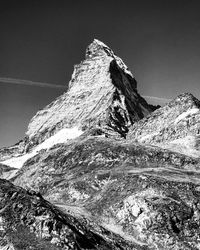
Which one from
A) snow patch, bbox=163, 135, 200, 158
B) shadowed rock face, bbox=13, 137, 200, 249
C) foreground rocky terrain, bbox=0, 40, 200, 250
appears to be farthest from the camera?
snow patch, bbox=163, 135, 200, 158

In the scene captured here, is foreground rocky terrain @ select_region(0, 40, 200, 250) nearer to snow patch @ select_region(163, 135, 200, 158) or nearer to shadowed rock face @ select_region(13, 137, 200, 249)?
snow patch @ select_region(163, 135, 200, 158)

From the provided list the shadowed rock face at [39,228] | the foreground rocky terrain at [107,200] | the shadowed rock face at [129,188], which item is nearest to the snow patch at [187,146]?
the foreground rocky terrain at [107,200]

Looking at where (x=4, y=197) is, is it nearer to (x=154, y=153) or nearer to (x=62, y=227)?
(x=62, y=227)

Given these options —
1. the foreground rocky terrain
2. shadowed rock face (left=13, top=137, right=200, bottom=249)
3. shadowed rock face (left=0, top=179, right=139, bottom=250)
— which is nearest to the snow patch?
the foreground rocky terrain

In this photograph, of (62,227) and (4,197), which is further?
(4,197)

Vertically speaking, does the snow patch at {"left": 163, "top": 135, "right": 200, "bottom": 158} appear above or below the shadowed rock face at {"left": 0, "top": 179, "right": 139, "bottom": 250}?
above

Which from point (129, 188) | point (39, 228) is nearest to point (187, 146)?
point (129, 188)

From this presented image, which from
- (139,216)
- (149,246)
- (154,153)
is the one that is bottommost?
(149,246)

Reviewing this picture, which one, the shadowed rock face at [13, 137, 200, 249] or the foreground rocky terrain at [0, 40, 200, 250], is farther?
the shadowed rock face at [13, 137, 200, 249]

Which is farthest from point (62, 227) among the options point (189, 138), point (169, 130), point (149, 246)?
point (169, 130)

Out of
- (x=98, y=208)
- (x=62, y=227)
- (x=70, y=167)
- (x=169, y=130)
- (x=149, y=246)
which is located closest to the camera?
(x=62, y=227)

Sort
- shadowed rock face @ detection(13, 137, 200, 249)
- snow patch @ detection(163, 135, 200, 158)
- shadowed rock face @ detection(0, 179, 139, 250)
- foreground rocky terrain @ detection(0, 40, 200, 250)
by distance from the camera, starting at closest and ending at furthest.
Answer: shadowed rock face @ detection(0, 179, 139, 250)
foreground rocky terrain @ detection(0, 40, 200, 250)
shadowed rock face @ detection(13, 137, 200, 249)
snow patch @ detection(163, 135, 200, 158)
